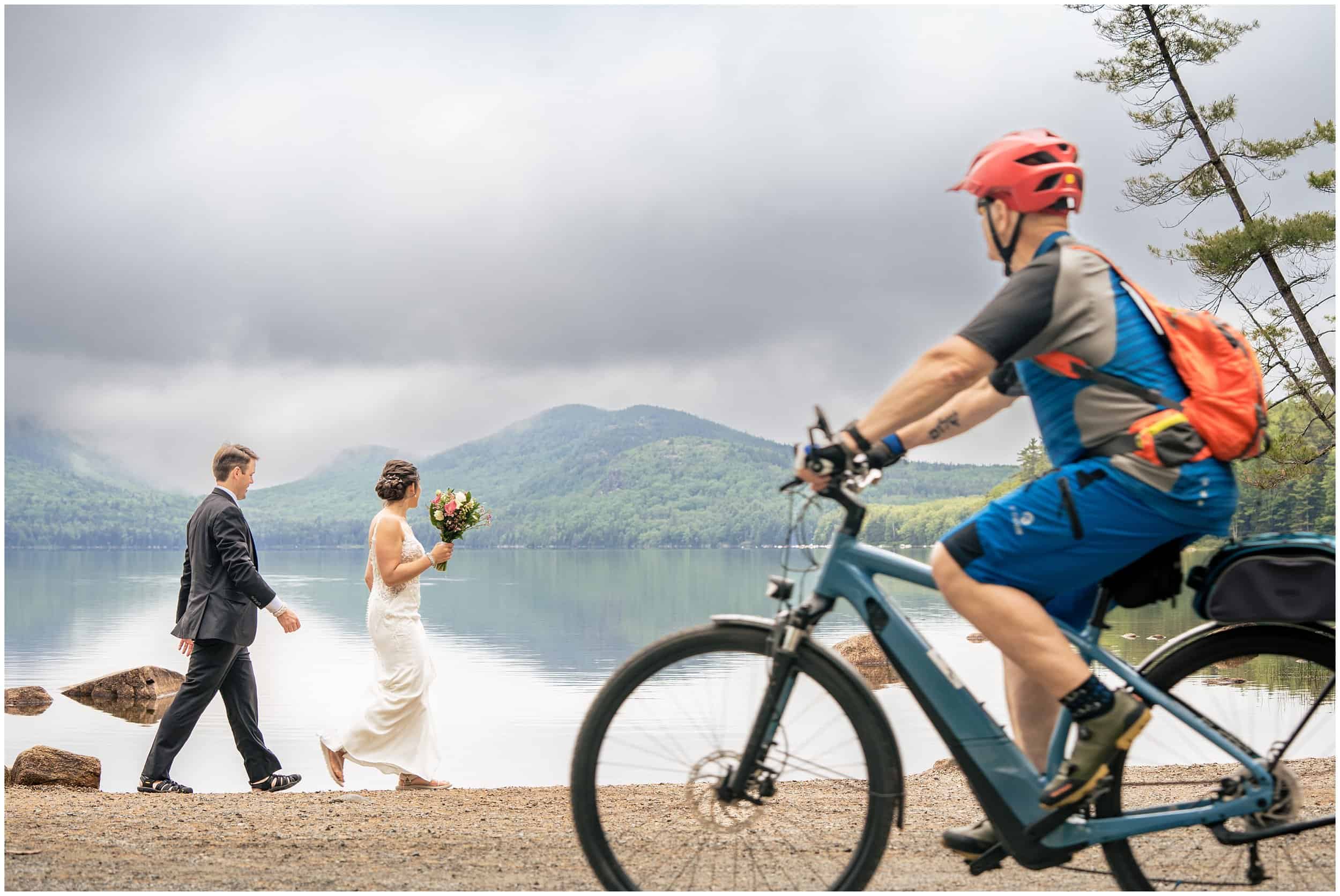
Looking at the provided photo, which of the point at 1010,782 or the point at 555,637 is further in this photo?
the point at 555,637

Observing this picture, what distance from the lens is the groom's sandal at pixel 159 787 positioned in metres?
7.17

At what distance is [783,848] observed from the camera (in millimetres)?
3840

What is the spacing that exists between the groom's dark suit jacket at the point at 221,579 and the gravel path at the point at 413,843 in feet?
3.88

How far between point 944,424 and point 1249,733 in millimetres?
1284

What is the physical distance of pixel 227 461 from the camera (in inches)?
304

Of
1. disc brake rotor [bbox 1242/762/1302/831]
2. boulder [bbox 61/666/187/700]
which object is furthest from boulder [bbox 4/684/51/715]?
disc brake rotor [bbox 1242/762/1302/831]

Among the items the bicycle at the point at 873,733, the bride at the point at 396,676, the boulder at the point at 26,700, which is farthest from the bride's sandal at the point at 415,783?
the boulder at the point at 26,700

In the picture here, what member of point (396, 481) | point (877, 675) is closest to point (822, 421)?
point (396, 481)

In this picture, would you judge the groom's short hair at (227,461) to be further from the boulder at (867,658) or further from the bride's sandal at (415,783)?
the boulder at (867,658)

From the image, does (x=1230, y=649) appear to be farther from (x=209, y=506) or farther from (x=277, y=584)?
(x=277, y=584)

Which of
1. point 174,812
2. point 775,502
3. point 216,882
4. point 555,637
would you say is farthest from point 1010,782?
point 775,502

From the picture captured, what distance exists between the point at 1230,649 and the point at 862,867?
4.19ft

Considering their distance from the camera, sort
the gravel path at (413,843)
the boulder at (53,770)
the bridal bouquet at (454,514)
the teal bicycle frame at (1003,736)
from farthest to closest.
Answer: the bridal bouquet at (454,514) → the boulder at (53,770) → the gravel path at (413,843) → the teal bicycle frame at (1003,736)

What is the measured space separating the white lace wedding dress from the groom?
52 cm
